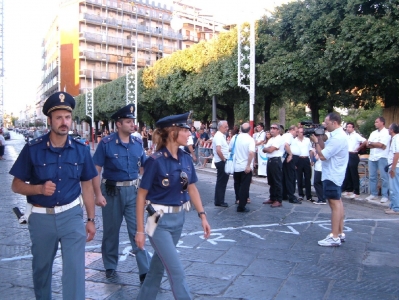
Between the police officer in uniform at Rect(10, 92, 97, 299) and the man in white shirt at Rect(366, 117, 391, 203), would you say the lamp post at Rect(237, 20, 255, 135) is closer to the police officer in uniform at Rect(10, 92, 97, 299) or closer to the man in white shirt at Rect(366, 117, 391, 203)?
the man in white shirt at Rect(366, 117, 391, 203)

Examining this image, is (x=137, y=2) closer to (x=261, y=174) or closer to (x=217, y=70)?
(x=217, y=70)

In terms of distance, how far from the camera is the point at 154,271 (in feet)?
12.5

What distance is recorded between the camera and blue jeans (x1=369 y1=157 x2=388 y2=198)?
10.1 m

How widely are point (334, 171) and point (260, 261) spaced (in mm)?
Answer: 1685

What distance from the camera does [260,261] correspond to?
19.5 feet

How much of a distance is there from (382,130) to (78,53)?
72.6 metres

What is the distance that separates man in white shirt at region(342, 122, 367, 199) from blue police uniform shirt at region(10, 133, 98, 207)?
8.50m

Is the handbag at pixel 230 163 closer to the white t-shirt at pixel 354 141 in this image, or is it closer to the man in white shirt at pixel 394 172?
the man in white shirt at pixel 394 172

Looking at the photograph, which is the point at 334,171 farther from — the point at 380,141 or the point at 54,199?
the point at 54,199

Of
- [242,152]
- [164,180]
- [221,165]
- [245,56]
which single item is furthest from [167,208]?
[245,56]

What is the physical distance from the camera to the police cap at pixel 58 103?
3764mm

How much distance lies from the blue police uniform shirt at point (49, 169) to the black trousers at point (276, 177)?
6.71 metres

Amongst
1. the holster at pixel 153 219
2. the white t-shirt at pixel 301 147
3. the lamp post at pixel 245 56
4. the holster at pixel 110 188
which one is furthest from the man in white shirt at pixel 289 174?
the holster at pixel 153 219

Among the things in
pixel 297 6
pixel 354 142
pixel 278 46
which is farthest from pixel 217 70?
pixel 354 142
